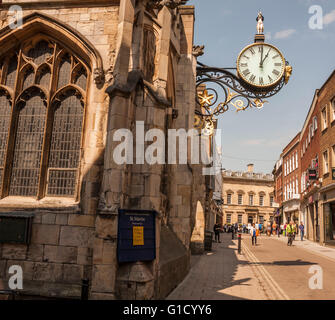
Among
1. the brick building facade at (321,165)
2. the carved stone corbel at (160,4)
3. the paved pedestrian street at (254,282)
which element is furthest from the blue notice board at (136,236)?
the brick building facade at (321,165)

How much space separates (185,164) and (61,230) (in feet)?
18.4

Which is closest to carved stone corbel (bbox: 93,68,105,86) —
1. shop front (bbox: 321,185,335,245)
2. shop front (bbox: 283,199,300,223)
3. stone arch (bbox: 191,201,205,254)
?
stone arch (bbox: 191,201,205,254)

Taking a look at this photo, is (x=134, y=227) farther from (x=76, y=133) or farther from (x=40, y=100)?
(x=40, y=100)

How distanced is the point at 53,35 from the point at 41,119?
199cm

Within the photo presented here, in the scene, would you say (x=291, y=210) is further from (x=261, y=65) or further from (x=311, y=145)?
(x=261, y=65)

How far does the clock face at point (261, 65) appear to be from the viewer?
1228 cm

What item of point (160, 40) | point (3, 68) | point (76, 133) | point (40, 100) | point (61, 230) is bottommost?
point (61, 230)

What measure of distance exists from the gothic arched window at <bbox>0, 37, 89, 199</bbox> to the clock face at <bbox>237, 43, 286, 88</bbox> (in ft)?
22.8

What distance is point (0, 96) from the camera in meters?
8.18

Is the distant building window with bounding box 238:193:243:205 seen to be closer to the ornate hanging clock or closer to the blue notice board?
the ornate hanging clock

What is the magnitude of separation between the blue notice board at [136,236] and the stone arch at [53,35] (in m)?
3.27

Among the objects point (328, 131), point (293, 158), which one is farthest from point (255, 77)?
point (293, 158)

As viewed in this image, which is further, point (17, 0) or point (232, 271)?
point (232, 271)
